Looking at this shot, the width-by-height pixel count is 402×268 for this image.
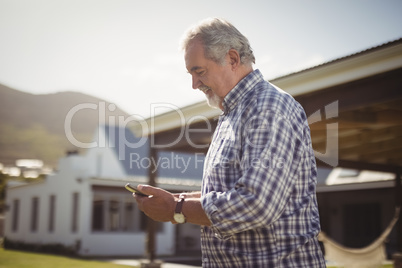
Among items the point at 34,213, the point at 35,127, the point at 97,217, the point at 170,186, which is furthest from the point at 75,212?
the point at 35,127

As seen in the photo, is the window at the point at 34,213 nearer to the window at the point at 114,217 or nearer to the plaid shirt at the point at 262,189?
the window at the point at 114,217

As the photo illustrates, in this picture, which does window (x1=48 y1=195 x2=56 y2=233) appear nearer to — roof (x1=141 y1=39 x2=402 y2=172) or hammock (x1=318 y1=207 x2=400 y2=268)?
roof (x1=141 y1=39 x2=402 y2=172)

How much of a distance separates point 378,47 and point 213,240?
390 cm

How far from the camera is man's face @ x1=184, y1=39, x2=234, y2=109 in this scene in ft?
5.57

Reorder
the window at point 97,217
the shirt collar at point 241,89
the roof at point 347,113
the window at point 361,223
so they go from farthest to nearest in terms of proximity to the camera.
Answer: the window at point 361,223 → the window at point 97,217 → the roof at point 347,113 → the shirt collar at point 241,89

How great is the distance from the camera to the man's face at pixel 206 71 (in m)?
1.70

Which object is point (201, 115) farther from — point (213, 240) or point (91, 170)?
point (91, 170)

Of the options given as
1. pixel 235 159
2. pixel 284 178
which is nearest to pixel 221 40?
pixel 235 159

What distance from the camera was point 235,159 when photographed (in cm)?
148

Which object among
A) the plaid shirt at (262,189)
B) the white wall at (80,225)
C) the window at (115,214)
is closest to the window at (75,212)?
the white wall at (80,225)

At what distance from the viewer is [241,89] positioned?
1.67m

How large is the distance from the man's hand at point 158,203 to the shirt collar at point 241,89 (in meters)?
0.43

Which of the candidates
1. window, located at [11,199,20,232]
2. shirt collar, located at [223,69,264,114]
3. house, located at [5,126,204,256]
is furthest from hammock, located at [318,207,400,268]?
window, located at [11,199,20,232]

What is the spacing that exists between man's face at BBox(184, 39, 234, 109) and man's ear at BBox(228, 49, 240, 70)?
0.02 metres
